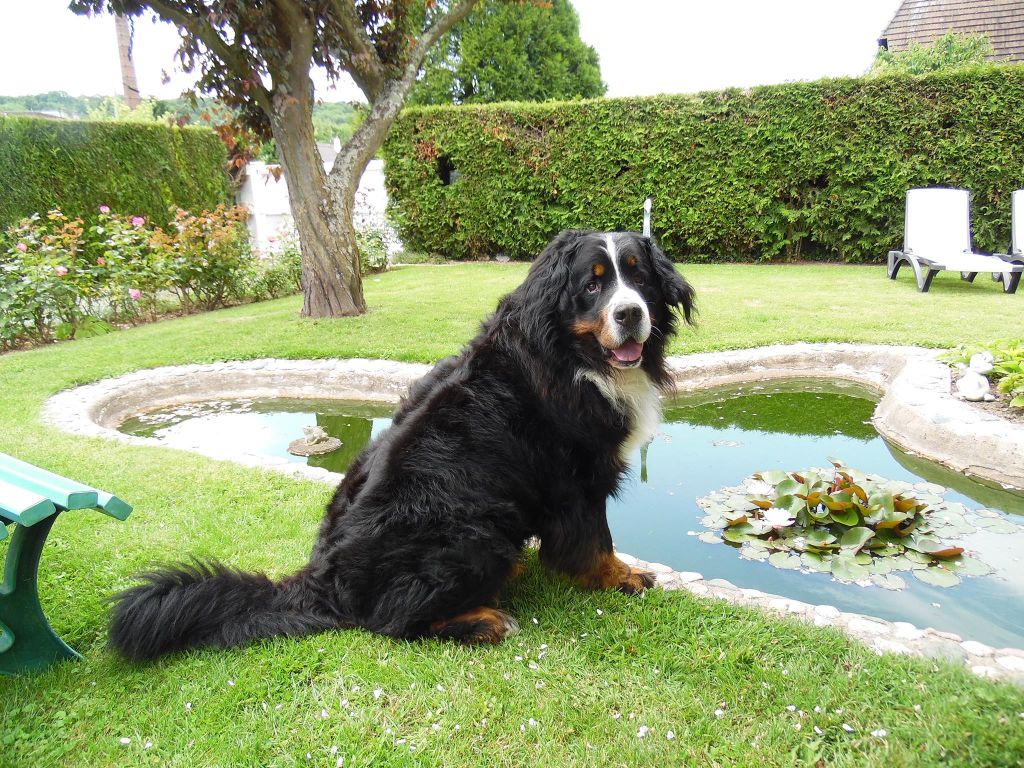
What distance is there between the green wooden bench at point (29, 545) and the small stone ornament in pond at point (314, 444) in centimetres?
256

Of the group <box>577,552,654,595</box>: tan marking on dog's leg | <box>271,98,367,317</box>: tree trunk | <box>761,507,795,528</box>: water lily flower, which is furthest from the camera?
<box>271,98,367,317</box>: tree trunk

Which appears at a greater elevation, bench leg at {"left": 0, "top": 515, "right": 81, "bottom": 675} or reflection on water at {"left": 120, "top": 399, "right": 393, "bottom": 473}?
bench leg at {"left": 0, "top": 515, "right": 81, "bottom": 675}

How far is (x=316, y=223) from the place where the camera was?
8219mm

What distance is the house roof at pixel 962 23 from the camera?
59.0ft

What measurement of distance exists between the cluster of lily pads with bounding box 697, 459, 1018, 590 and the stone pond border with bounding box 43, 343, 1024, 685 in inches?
22.8

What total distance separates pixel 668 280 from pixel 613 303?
1.26ft

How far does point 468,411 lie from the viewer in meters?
2.35

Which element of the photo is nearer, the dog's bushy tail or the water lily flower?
the dog's bushy tail

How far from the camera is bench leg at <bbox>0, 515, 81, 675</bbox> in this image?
1957mm

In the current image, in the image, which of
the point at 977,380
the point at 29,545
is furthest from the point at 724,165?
the point at 29,545

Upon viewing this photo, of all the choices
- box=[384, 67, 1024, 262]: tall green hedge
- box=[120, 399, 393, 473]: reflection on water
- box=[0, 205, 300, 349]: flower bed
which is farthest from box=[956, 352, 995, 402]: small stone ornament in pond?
box=[0, 205, 300, 349]: flower bed

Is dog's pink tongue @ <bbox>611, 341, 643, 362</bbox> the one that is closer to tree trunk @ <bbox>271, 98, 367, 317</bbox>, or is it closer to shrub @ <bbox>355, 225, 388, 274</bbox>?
tree trunk @ <bbox>271, 98, 367, 317</bbox>

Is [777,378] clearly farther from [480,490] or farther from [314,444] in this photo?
[480,490]

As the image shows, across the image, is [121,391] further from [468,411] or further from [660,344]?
[660,344]
